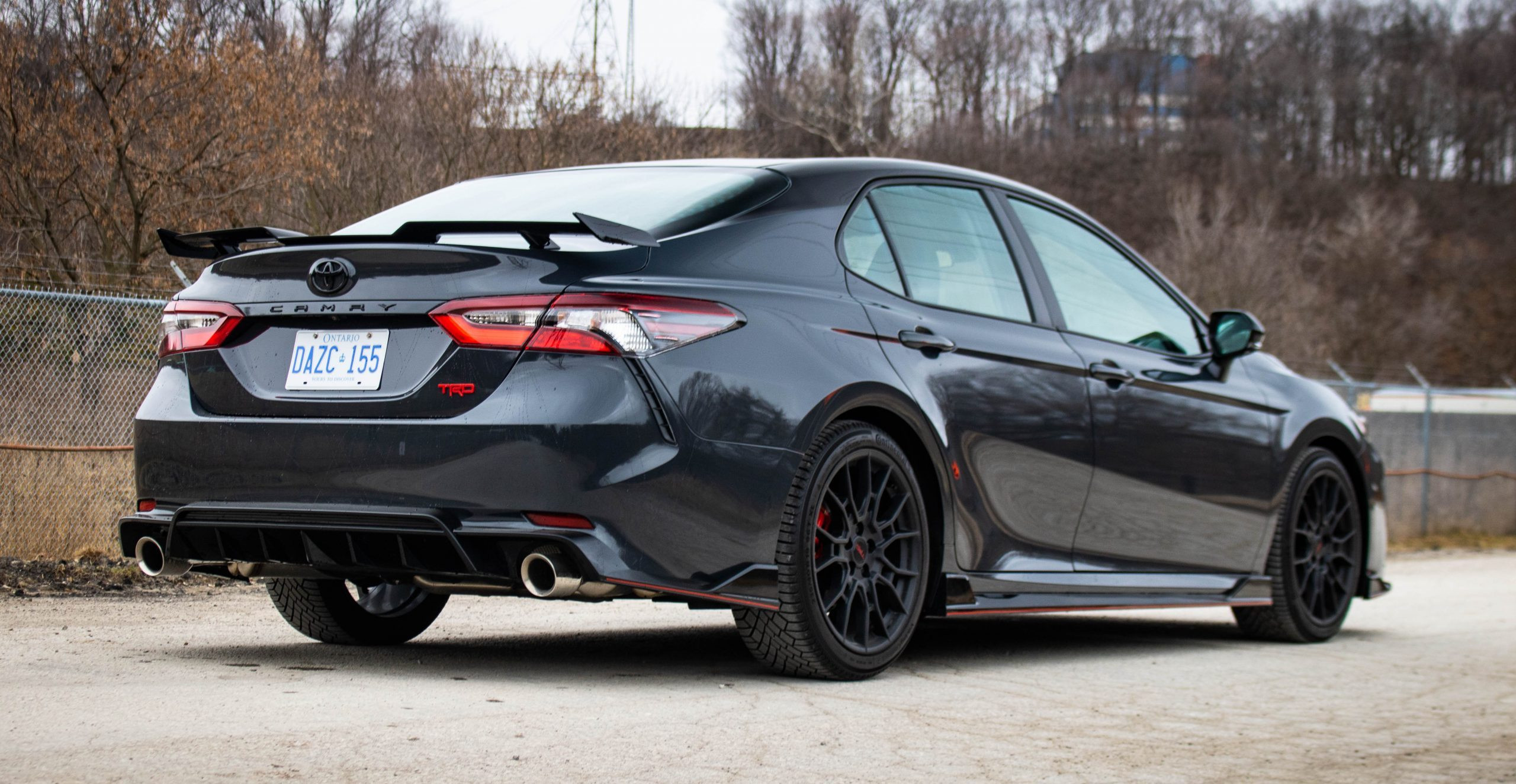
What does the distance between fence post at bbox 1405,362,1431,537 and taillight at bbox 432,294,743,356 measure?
14.6m

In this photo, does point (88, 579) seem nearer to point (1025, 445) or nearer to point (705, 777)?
point (1025, 445)

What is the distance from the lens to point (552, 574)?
4.01 meters

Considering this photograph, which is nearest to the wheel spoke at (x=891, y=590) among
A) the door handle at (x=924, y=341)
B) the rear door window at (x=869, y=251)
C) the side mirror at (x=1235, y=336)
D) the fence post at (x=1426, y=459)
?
the door handle at (x=924, y=341)

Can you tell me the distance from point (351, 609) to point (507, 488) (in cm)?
162

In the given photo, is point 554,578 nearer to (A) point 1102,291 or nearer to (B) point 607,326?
(B) point 607,326

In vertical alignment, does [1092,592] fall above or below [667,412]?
below

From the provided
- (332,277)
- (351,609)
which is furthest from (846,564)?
(351,609)

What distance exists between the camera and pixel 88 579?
23.4 feet

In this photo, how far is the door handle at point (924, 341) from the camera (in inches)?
190

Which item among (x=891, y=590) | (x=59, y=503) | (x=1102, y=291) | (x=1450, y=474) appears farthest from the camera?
(x=1450, y=474)

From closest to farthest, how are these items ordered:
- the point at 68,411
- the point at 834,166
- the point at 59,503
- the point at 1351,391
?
the point at 834,166 → the point at 59,503 → the point at 68,411 → the point at 1351,391

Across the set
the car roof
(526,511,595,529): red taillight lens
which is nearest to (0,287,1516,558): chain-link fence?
the car roof

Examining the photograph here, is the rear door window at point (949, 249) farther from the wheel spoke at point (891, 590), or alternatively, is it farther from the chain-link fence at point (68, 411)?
the chain-link fence at point (68, 411)

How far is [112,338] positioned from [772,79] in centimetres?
4373
